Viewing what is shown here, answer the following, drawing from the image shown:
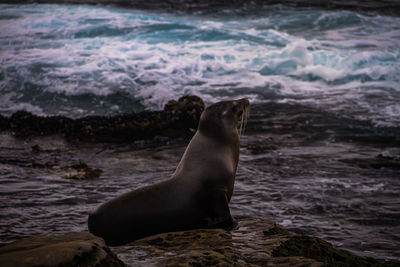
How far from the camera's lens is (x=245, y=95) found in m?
12.4

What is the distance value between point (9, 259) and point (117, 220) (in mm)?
1632

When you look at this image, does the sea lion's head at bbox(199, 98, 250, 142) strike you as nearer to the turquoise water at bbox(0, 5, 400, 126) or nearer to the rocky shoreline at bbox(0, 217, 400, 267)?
the rocky shoreline at bbox(0, 217, 400, 267)

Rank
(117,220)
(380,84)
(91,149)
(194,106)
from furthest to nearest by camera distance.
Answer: (380,84), (194,106), (91,149), (117,220)

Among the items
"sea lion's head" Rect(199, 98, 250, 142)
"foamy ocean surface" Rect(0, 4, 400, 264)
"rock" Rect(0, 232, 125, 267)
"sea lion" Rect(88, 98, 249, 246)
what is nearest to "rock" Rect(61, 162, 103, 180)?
"foamy ocean surface" Rect(0, 4, 400, 264)

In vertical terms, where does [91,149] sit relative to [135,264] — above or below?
below

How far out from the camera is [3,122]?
9.21m

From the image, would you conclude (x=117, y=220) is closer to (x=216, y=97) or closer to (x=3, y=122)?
(x=3, y=122)

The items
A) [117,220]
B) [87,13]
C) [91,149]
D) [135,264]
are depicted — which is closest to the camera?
[135,264]

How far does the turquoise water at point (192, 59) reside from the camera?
39.8 ft

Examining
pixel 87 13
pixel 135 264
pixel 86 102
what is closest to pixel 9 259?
pixel 135 264

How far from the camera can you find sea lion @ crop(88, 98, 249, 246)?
3754 mm

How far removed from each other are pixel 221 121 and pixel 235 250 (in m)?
1.64

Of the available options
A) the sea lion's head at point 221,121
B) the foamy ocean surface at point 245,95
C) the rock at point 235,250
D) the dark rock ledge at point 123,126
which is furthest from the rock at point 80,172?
the rock at point 235,250

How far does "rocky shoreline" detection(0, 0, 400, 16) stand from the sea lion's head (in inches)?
649
